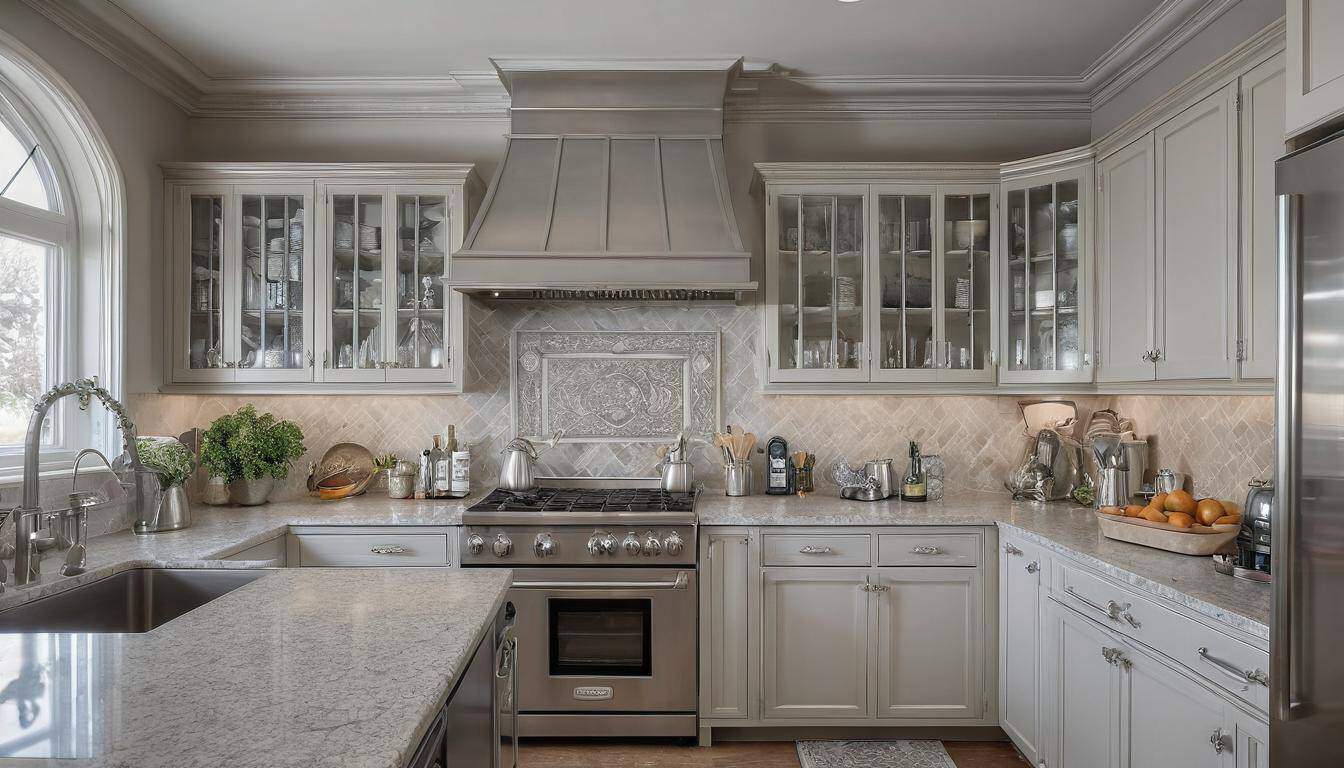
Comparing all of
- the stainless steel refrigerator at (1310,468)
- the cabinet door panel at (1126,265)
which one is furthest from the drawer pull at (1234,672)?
the cabinet door panel at (1126,265)

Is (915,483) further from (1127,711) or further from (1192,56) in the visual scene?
(1192,56)

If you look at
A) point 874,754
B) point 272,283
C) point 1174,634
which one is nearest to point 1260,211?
point 1174,634

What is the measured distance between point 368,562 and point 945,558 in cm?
231

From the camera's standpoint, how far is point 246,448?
123 inches

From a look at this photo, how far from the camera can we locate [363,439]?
3607 mm

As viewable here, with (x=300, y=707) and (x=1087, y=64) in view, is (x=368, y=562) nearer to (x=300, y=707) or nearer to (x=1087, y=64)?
(x=300, y=707)

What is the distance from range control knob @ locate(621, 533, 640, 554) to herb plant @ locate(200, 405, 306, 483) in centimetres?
154

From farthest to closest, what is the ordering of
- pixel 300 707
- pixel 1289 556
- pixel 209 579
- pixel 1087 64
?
pixel 1087 64, pixel 209 579, pixel 1289 556, pixel 300 707

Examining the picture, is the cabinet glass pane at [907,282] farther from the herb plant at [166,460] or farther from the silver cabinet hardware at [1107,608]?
the herb plant at [166,460]

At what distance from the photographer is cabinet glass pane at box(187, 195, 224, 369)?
10.8 feet

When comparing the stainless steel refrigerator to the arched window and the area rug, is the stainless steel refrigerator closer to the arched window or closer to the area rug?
the area rug

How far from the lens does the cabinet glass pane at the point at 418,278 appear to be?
330cm

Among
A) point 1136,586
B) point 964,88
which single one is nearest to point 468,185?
point 964,88

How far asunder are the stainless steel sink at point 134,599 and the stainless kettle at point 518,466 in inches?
57.1
